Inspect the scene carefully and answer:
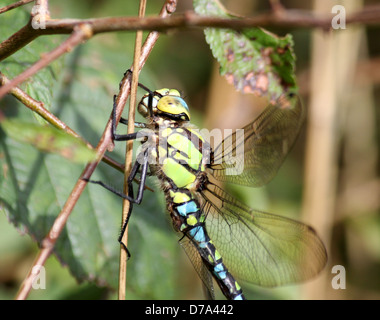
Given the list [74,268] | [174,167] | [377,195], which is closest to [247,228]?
[174,167]

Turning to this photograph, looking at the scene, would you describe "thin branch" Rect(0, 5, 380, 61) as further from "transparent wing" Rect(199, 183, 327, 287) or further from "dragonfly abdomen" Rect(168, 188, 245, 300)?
"transparent wing" Rect(199, 183, 327, 287)

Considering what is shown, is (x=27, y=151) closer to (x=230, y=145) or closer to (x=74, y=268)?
(x=74, y=268)

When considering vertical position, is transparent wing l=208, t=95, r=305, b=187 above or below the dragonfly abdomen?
above

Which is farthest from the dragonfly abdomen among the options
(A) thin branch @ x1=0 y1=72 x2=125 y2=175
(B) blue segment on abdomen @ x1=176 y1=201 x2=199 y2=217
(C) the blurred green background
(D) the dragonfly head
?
(A) thin branch @ x1=0 y1=72 x2=125 y2=175

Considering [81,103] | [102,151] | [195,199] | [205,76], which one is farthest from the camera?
[205,76]

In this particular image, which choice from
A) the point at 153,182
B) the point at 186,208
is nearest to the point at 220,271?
the point at 186,208

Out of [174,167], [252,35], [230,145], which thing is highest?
[252,35]
